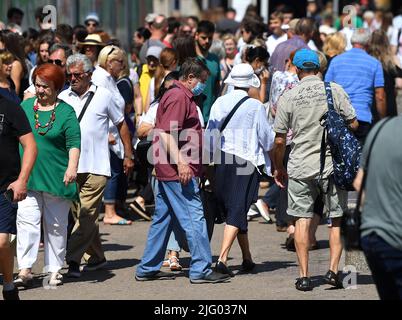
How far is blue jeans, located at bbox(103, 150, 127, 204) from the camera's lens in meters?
12.6

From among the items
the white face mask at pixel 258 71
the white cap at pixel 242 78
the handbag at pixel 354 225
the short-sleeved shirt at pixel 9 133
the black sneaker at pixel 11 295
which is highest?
the white cap at pixel 242 78

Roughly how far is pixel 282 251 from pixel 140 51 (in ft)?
17.4

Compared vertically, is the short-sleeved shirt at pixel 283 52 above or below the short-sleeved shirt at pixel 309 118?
above

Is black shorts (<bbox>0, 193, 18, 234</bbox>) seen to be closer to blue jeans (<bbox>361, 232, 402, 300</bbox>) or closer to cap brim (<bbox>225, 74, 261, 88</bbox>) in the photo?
cap brim (<bbox>225, 74, 261, 88</bbox>)

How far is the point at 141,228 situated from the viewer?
497 inches

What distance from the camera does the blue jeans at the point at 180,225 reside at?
9594 mm

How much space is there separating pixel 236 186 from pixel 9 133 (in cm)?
218

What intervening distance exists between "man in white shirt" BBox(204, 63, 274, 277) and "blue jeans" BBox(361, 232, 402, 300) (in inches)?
138

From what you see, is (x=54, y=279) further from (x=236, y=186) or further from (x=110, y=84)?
(x=110, y=84)

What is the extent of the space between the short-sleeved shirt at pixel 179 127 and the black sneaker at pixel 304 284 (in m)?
1.18

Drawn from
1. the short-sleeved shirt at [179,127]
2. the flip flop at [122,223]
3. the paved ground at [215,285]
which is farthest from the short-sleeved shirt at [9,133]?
the flip flop at [122,223]

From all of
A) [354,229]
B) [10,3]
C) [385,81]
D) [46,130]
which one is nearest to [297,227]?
[46,130]

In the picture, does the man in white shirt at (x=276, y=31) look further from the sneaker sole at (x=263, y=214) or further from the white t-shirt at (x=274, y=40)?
the sneaker sole at (x=263, y=214)
